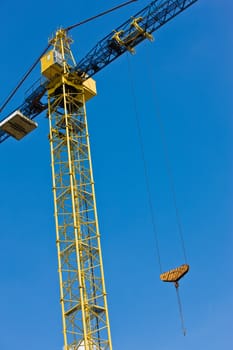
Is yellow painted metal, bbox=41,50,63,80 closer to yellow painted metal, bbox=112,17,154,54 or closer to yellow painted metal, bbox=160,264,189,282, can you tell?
yellow painted metal, bbox=112,17,154,54

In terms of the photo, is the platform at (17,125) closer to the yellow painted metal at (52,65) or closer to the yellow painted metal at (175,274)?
the yellow painted metal at (52,65)

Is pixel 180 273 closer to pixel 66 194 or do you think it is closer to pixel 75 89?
pixel 66 194

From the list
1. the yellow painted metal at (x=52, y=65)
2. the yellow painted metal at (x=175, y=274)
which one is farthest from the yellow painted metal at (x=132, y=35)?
the yellow painted metal at (x=175, y=274)

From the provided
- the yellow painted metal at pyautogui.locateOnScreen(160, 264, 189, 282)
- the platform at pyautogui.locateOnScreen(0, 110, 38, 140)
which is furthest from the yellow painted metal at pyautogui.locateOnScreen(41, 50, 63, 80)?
the yellow painted metal at pyautogui.locateOnScreen(160, 264, 189, 282)

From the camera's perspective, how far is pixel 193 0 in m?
41.1

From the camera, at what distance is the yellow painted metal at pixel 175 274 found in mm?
31328

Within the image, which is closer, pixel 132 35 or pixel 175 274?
pixel 175 274

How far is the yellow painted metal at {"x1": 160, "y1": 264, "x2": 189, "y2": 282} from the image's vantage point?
103 ft

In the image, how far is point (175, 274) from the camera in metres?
31.7

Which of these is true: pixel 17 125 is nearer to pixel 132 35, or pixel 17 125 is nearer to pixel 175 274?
pixel 132 35

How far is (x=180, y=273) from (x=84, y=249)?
7.77 meters

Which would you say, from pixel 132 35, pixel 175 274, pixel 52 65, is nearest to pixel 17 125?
pixel 52 65

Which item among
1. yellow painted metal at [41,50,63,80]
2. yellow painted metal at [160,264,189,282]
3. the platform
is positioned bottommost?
yellow painted metal at [160,264,189,282]

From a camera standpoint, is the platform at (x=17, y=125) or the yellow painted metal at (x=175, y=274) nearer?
the yellow painted metal at (x=175, y=274)
